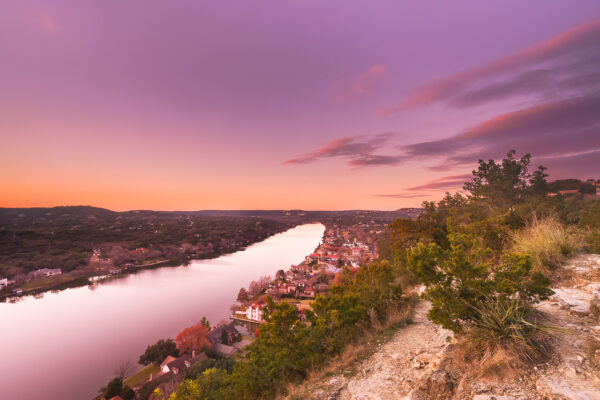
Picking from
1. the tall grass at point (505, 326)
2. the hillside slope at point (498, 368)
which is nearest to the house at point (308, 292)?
the hillside slope at point (498, 368)

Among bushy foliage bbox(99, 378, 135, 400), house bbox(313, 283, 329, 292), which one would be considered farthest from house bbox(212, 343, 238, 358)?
house bbox(313, 283, 329, 292)

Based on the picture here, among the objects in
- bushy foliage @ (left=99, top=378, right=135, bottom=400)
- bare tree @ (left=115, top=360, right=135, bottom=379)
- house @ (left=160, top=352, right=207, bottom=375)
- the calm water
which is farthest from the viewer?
the calm water

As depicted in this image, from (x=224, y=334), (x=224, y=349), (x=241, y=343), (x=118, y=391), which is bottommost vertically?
(x=241, y=343)

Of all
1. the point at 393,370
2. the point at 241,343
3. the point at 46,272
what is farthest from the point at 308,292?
the point at 46,272

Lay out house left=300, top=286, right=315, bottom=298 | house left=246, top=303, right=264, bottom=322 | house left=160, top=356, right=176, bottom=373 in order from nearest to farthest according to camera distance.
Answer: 1. house left=160, top=356, right=176, bottom=373
2. house left=246, top=303, right=264, bottom=322
3. house left=300, top=286, right=315, bottom=298

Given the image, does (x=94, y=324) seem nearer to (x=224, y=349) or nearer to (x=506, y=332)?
(x=224, y=349)

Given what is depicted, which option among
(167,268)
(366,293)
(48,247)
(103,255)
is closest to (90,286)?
(167,268)

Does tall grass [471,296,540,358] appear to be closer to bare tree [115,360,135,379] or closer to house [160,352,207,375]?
house [160,352,207,375]

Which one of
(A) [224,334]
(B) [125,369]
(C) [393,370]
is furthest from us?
(A) [224,334]
